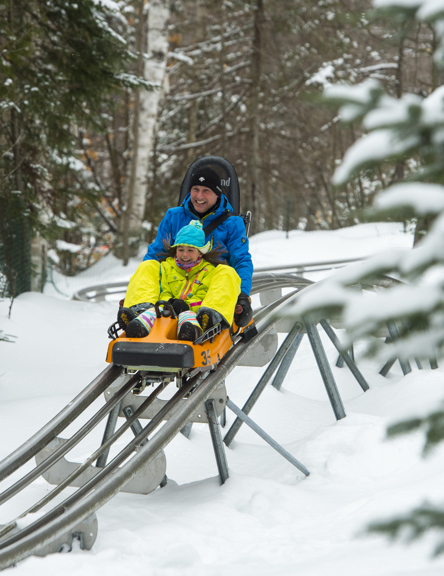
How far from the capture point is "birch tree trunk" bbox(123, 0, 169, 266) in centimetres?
1416

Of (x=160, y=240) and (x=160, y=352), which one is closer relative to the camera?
(x=160, y=352)

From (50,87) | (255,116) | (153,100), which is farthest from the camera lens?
(255,116)

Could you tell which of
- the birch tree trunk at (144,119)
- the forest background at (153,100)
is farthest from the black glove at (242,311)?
the birch tree trunk at (144,119)

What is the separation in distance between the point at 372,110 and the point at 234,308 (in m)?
2.81

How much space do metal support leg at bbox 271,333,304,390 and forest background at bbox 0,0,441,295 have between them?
3498 millimetres

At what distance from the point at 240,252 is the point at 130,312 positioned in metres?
1.09

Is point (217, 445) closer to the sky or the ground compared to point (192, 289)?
closer to the ground

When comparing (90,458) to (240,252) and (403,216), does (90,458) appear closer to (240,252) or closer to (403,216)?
(240,252)

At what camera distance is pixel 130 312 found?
405cm

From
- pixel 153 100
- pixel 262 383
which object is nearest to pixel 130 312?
pixel 262 383

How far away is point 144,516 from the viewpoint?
3.70 meters

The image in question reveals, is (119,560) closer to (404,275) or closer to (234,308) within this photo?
(234,308)

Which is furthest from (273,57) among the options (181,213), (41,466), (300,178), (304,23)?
(41,466)

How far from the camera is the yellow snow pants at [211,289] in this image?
4109 millimetres
